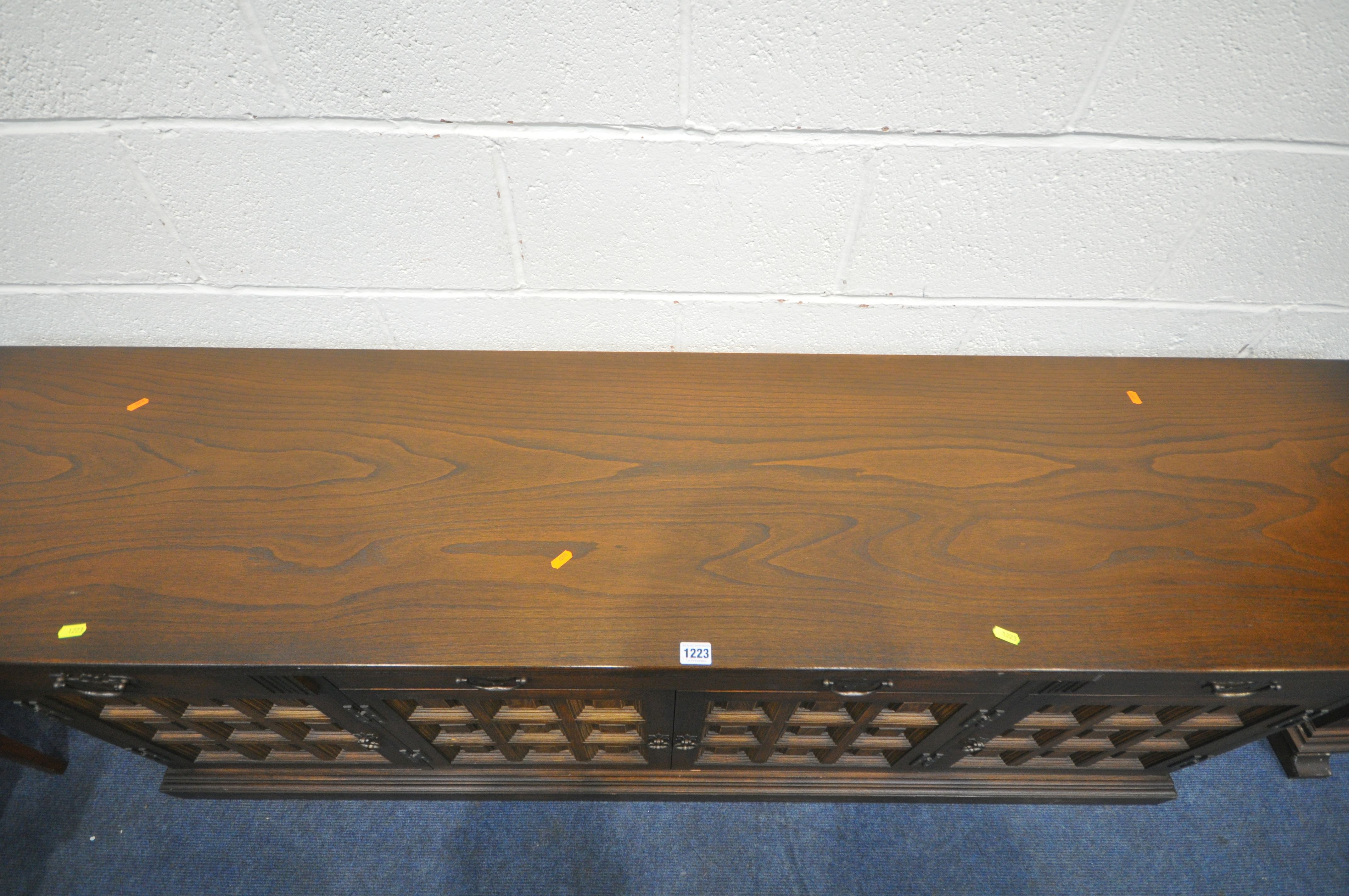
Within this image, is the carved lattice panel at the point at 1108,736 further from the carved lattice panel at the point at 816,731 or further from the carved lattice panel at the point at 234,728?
the carved lattice panel at the point at 234,728

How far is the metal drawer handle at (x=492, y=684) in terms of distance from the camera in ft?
2.66

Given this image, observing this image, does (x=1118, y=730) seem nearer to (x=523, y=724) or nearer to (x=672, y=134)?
(x=523, y=724)

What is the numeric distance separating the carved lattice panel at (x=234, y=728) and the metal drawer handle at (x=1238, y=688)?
4.23 ft

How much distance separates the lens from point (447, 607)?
0.83m

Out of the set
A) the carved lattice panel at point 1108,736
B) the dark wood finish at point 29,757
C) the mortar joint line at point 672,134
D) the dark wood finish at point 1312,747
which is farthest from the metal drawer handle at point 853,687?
the dark wood finish at point 29,757

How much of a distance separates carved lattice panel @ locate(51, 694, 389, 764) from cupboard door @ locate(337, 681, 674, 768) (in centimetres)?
10

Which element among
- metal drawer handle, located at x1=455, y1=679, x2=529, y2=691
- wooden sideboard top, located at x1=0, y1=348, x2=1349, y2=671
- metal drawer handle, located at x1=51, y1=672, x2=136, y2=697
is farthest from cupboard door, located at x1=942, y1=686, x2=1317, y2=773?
metal drawer handle, located at x1=51, y1=672, x2=136, y2=697

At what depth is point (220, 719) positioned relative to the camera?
98 cm

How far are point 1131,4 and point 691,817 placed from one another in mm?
1537

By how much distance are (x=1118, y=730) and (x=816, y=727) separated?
1.72 ft

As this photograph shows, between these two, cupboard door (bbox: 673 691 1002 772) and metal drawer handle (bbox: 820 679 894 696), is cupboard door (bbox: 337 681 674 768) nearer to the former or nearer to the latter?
cupboard door (bbox: 673 691 1002 772)

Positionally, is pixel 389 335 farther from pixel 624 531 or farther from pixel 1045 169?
pixel 1045 169

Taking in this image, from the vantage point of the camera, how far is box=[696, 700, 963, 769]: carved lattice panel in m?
0.96

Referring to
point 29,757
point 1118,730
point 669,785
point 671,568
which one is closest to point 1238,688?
point 1118,730
